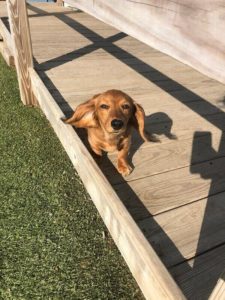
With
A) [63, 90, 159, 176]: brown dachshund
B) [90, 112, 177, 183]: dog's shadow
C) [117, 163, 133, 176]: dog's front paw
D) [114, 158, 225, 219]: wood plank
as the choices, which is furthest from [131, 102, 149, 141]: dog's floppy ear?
[114, 158, 225, 219]: wood plank

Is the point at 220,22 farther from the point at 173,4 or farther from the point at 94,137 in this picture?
the point at 94,137

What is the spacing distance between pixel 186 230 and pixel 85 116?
1.23 m

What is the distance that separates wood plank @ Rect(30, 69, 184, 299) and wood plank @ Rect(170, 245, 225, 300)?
11.0 inches

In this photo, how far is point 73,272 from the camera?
2.32 meters

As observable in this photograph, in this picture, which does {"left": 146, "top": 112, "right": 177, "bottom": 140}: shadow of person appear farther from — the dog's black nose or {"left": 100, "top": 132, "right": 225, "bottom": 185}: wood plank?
the dog's black nose

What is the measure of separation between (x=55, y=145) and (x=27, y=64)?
119 centimetres

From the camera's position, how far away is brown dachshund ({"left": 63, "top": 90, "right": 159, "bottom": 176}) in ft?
8.11

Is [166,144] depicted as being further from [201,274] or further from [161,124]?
[201,274]

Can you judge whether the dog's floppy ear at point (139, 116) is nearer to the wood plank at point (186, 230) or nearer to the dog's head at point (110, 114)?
the dog's head at point (110, 114)

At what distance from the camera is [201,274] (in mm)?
1947

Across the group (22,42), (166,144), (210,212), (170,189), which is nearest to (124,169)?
(170,189)

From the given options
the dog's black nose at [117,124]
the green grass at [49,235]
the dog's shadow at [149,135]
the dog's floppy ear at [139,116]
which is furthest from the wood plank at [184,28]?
the green grass at [49,235]

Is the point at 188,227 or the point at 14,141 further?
the point at 14,141

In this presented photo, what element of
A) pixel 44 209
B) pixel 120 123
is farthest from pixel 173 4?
pixel 44 209
